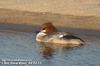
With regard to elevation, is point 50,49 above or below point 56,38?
below

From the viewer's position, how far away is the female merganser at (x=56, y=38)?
12.4 m

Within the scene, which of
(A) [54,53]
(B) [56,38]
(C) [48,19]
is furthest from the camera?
(C) [48,19]

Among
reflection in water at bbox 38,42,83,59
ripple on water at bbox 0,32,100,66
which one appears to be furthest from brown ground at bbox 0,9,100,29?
reflection in water at bbox 38,42,83,59

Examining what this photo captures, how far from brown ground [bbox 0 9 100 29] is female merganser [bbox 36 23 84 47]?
2714 mm

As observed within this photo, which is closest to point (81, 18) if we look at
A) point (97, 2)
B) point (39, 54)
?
point (97, 2)

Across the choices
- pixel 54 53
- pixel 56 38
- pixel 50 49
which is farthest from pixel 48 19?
pixel 54 53

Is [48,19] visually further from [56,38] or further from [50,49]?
[50,49]

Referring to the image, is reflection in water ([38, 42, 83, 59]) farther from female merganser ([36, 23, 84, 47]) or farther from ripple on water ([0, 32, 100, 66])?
female merganser ([36, 23, 84, 47])

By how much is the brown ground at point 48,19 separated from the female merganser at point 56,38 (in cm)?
271

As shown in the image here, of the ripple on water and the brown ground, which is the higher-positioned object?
the brown ground

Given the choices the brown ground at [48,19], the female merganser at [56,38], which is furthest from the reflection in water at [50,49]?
the brown ground at [48,19]

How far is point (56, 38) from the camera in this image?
41.6 feet

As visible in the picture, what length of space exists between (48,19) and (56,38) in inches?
145

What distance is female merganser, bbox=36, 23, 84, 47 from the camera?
12398mm
